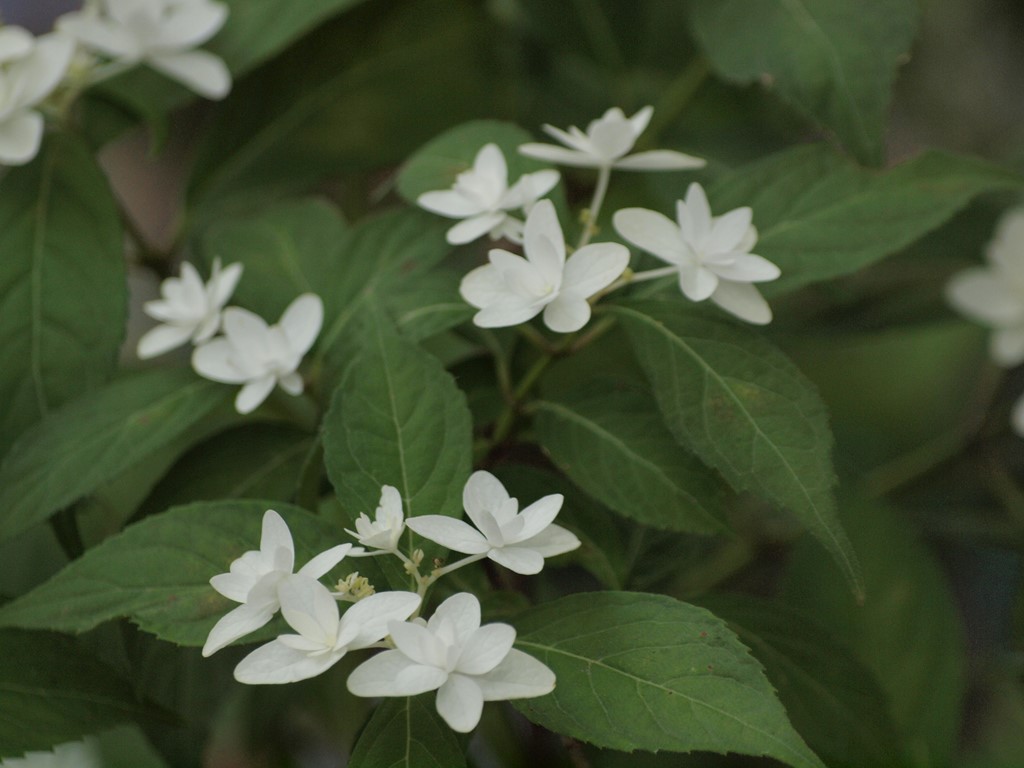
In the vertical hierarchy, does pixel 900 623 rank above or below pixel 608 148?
below

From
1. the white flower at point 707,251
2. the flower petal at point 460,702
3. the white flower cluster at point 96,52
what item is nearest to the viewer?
the flower petal at point 460,702

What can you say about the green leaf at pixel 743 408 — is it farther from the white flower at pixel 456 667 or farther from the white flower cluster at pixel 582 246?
the white flower at pixel 456 667

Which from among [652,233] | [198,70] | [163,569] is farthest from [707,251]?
[198,70]

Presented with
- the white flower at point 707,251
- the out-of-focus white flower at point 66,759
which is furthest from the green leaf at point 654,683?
the out-of-focus white flower at point 66,759

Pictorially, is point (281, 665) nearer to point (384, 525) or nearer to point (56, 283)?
point (384, 525)

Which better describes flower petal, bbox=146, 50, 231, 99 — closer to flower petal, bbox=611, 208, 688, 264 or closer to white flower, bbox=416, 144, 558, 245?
white flower, bbox=416, 144, 558, 245
